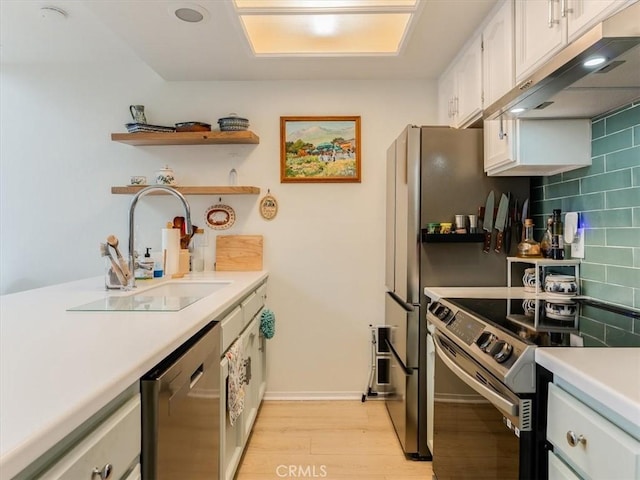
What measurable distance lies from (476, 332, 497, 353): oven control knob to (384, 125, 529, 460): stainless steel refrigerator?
755 millimetres

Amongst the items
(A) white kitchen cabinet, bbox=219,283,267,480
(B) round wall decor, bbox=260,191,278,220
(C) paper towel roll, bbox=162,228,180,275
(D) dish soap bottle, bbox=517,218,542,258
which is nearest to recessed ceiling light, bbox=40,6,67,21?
(C) paper towel roll, bbox=162,228,180,275

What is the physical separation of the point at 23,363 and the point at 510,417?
1161 mm

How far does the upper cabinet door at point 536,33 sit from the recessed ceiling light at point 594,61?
0.36 meters

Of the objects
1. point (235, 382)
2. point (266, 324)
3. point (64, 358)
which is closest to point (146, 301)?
point (235, 382)

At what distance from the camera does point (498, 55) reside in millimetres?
1856

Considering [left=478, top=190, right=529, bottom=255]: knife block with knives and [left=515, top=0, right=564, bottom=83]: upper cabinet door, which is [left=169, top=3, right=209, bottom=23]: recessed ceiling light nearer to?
[left=515, top=0, right=564, bottom=83]: upper cabinet door

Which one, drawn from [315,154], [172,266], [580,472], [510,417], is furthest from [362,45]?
[580,472]

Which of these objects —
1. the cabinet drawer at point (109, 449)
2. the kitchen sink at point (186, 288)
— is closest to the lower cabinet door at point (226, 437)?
the kitchen sink at point (186, 288)

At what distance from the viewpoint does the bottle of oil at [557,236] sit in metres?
1.89

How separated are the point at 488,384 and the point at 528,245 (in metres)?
1.03

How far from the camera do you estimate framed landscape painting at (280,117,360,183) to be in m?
2.78

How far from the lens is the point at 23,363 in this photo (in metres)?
0.78

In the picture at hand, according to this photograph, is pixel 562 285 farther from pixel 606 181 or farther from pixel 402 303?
pixel 402 303

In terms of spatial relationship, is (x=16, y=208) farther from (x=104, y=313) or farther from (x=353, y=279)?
(x=353, y=279)
